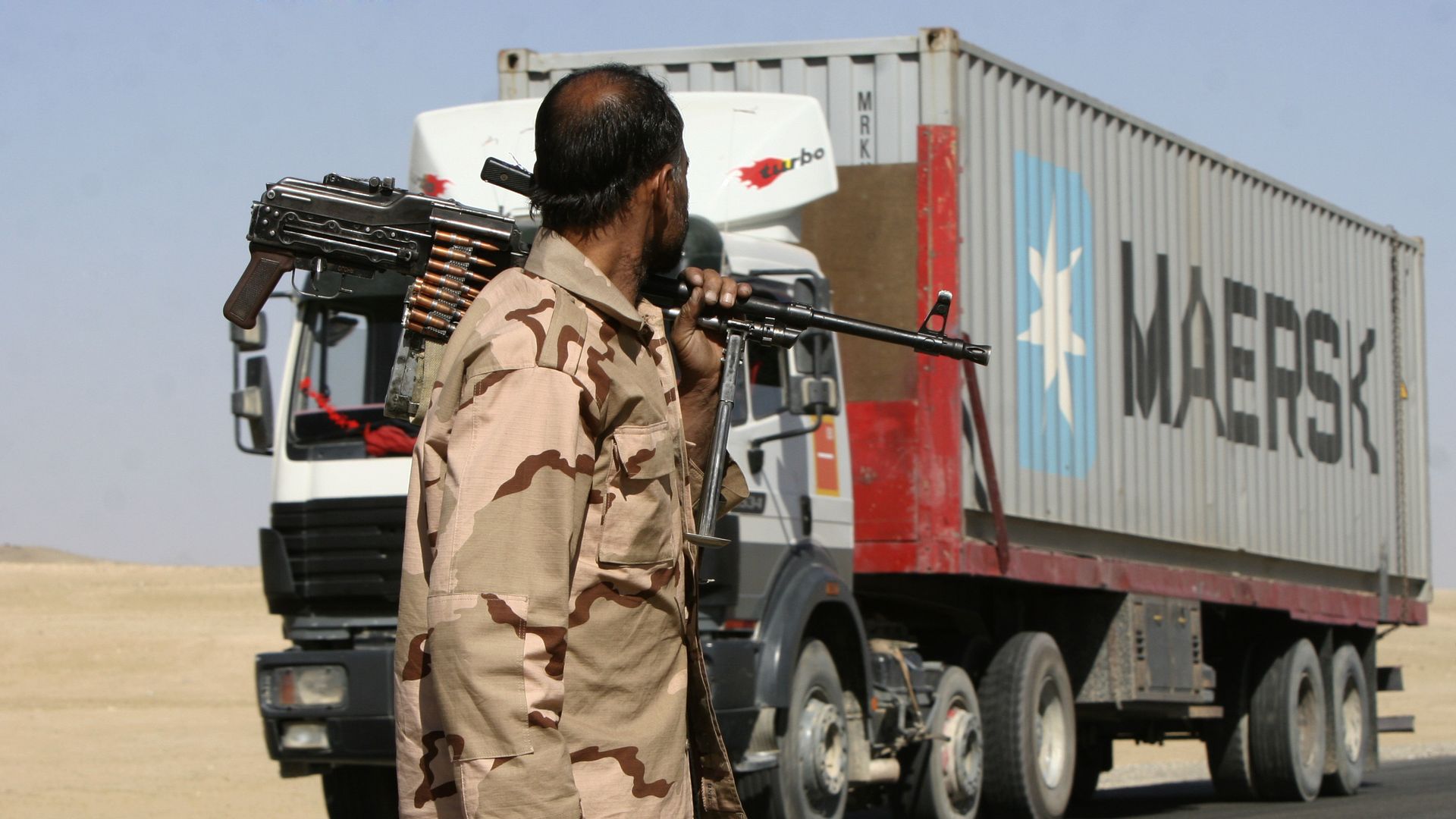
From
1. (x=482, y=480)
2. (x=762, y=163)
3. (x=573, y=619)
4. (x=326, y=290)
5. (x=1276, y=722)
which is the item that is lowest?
(x=1276, y=722)

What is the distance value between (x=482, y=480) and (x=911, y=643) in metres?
8.63

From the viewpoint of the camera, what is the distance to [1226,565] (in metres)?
14.1

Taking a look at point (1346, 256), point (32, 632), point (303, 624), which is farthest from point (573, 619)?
point (32, 632)

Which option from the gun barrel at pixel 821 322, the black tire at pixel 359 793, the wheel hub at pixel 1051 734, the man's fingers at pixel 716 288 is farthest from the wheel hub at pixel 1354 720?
the man's fingers at pixel 716 288

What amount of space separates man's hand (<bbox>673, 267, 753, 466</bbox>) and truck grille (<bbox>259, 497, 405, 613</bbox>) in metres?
4.93

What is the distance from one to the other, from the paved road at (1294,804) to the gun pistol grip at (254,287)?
10027mm

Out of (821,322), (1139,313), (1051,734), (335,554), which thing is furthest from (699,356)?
(1139,313)

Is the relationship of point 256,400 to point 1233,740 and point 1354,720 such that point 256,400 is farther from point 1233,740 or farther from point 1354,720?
point 1354,720

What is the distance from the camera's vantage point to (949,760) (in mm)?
11055

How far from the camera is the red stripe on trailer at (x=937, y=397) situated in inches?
407

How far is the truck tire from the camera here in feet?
37.5

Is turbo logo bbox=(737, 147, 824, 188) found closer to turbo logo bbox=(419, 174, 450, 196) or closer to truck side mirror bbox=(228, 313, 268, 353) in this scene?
turbo logo bbox=(419, 174, 450, 196)

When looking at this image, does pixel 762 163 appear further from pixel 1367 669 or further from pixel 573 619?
pixel 1367 669

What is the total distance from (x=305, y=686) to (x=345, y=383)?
1.37 metres
